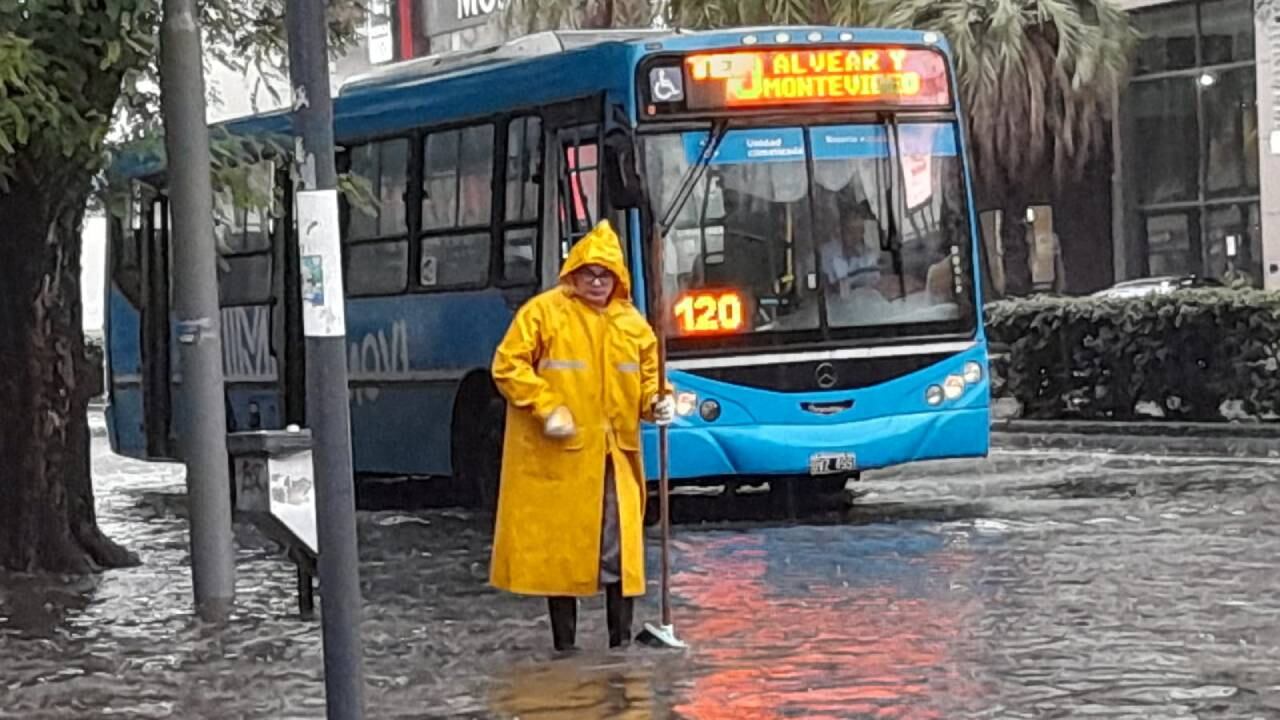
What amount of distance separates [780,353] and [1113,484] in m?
3.51

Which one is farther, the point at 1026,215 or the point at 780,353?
the point at 1026,215

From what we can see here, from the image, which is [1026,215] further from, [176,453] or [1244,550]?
[1244,550]

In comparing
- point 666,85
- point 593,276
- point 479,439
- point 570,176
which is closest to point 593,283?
point 593,276

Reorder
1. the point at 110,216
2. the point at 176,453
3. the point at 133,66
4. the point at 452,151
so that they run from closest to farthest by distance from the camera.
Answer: the point at 133,66
the point at 110,216
the point at 452,151
the point at 176,453

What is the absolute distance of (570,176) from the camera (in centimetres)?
1661

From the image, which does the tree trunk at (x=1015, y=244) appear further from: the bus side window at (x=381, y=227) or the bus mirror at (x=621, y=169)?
the bus mirror at (x=621, y=169)

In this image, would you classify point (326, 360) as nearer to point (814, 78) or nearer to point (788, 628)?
point (788, 628)

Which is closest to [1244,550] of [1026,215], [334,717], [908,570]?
[908,570]

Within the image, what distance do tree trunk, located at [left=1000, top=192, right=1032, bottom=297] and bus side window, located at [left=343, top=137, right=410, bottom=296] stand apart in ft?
63.3

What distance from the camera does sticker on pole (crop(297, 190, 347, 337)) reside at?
24.3ft

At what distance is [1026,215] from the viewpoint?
4241cm

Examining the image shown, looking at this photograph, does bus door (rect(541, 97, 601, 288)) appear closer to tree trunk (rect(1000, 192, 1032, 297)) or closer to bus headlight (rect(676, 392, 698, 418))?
bus headlight (rect(676, 392, 698, 418))

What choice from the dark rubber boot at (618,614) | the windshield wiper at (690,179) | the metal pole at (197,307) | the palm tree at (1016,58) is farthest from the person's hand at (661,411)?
the palm tree at (1016,58)

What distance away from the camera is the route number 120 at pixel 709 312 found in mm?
16250
